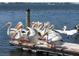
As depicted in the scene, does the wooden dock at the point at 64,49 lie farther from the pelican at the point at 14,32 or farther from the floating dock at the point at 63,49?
the pelican at the point at 14,32

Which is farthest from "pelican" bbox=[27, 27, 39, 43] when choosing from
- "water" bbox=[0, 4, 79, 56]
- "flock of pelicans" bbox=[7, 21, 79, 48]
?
"water" bbox=[0, 4, 79, 56]

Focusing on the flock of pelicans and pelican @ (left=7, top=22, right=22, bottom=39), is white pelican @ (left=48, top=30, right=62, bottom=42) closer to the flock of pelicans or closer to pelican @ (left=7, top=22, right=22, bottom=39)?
the flock of pelicans

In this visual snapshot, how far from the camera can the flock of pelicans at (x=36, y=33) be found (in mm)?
3801

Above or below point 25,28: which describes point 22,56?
below

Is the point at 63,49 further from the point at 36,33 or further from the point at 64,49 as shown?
the point at 36,33

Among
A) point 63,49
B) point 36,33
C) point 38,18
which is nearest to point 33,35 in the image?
point 36,33

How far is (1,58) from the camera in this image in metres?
3.80

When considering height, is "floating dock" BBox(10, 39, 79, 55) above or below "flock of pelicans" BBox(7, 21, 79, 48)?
below

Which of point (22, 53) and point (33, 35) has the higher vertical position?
point (33, 35)

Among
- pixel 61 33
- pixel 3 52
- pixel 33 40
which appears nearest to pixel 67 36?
pixel 61 33

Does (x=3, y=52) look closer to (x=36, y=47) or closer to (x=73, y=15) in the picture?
(x=36, y=47)

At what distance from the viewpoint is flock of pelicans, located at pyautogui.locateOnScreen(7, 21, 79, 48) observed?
Answer: 380cm

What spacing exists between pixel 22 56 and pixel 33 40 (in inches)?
6.4

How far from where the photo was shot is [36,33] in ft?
12.6
